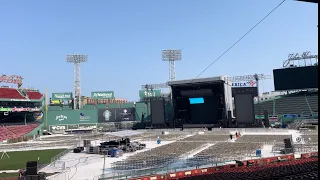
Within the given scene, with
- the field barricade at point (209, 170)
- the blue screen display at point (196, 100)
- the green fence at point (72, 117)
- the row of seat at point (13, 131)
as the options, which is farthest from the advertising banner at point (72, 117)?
the field barricade at point (209, 170)

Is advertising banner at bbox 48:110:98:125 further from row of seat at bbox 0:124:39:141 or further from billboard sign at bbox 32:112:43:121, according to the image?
row of seat at bbox 0:124:39:141

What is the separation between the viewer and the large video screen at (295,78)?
72294 millimetres

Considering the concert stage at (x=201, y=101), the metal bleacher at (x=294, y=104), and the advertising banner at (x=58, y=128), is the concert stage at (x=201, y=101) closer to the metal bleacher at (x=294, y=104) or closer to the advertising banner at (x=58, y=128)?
the metal bleacher at (x=294, y=104)

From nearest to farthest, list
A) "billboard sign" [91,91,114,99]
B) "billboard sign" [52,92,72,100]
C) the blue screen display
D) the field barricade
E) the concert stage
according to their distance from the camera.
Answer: the field barricade, the concert stage, the blue screen display, "billboard sign" [52,92,72,100], "billboard sign" [91,91,114,99]

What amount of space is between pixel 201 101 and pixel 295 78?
26111 mm

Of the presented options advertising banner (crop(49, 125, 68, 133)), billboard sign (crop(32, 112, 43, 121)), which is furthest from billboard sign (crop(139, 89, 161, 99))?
billboard sign (crop(32, 112, 43, 121))

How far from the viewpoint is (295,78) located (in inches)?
2918

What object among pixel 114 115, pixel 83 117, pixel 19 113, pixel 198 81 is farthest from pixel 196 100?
pixel 19 113

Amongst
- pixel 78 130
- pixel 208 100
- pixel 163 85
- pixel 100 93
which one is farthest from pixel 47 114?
pixel 208 100

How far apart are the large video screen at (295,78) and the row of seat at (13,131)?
2549 inches

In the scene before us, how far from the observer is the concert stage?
218 feet

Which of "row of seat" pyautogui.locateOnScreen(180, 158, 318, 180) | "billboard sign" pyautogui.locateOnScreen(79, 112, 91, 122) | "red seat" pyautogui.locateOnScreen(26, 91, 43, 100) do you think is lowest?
"row of seat" pyautogui.locateOnScreen(180, 158, 318, 180)

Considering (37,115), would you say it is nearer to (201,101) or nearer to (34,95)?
(34,95)

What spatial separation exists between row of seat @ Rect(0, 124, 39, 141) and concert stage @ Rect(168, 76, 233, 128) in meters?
35.4
